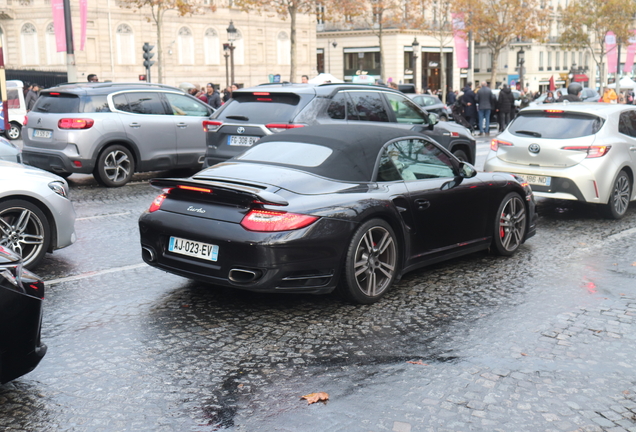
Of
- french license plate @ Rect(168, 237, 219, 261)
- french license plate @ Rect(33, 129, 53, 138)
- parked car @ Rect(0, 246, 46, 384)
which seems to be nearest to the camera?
parked car @ Rect(0, 246, 46, 384)

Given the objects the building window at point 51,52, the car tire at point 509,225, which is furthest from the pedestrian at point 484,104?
the building window at point 51,52

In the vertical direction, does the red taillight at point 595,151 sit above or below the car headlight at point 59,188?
above

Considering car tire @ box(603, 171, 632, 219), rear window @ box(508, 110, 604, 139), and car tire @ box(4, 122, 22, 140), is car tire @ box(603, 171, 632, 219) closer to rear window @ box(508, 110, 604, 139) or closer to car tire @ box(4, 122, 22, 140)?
rear window @ box(508, 110, 604, 139)

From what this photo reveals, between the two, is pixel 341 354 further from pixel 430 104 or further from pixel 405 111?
Result: pixel 430 104

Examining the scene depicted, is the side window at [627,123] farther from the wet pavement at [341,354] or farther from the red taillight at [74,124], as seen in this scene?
the red taillight at [74,124]

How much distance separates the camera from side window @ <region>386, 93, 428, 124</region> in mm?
11875

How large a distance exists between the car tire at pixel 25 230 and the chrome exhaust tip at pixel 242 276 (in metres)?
2.43

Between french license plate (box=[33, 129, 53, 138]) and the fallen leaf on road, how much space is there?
971 cm

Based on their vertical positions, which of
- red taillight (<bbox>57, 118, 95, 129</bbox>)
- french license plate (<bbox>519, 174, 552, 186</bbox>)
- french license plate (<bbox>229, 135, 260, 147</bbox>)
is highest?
red taillight (<bbox>57, 118, 95, 129</bbox>)

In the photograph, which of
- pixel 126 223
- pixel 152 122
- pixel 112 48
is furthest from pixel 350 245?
pixel 112 48

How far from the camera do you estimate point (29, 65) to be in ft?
172

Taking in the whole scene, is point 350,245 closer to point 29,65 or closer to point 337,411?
point 337,411

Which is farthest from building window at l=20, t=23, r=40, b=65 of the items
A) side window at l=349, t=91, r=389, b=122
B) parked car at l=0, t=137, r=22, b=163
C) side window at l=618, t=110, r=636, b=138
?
side window at l=618, t=110, r=636, b=138

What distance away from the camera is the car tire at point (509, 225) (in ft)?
24.7
